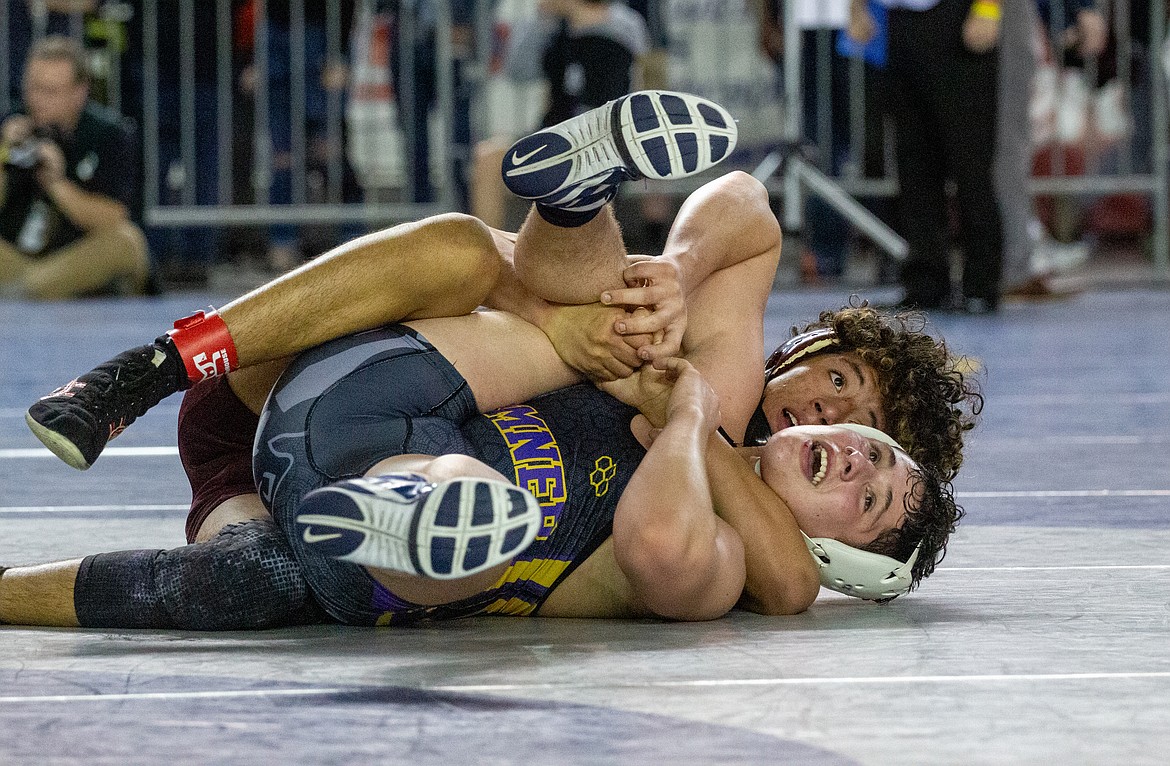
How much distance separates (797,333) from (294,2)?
646 cm

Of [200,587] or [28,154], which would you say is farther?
[28,154]

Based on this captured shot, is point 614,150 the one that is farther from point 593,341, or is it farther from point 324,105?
point 324,105

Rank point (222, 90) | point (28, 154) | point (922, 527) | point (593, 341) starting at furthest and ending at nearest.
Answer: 1. point (222, 90)
2. point (28, 154)
3. point (593, 341)
4. point (922, 527)

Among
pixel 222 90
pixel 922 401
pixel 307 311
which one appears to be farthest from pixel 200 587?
pixel 222 90

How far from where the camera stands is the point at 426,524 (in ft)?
6.85

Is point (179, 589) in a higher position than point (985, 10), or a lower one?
lower

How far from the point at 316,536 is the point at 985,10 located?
5414 millimetres

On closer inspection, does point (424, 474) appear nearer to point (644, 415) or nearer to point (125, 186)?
point (644, 415)

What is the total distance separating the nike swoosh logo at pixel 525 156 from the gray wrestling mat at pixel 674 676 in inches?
27.0

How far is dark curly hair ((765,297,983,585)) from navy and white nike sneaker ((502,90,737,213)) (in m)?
0.44

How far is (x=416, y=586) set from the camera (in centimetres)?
238

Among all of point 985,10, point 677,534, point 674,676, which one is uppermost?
point 985,10

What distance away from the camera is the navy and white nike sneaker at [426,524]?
2092 millimetres

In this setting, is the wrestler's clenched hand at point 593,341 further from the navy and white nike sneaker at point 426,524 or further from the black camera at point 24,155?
the black camera at point 24,155
